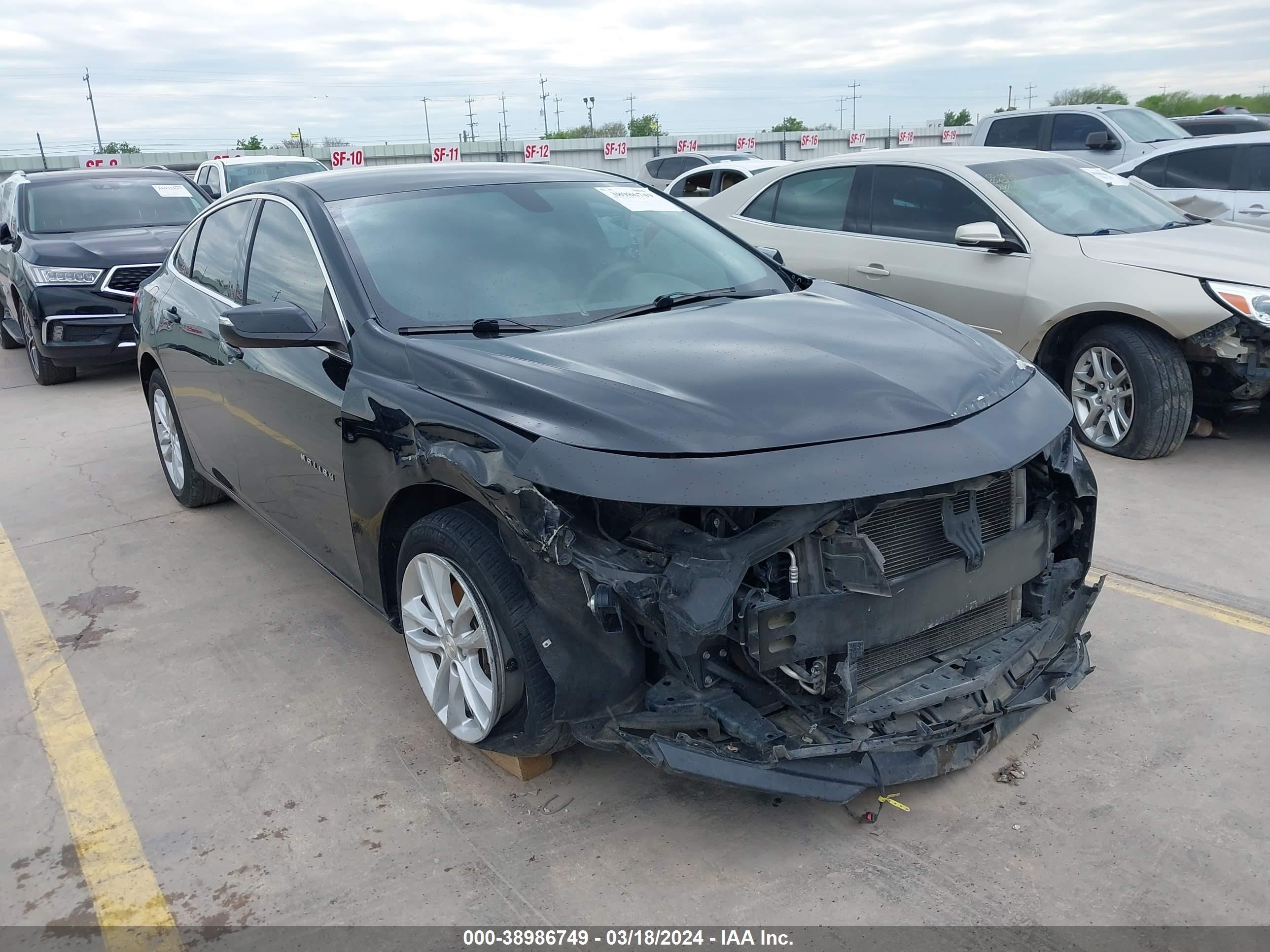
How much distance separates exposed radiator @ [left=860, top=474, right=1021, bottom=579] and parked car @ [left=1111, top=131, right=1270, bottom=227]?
8505 millimetres

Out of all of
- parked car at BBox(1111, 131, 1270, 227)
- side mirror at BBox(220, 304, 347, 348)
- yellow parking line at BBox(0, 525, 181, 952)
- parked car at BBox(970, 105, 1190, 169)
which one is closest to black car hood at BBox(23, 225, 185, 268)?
yellow parking line at BBox(0, 525, 181, 952)

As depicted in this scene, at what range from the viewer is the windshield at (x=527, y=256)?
334cm

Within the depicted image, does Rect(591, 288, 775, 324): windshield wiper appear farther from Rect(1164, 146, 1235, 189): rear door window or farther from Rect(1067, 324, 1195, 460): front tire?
Rect(1164, 146, 1235, 189): rear door window

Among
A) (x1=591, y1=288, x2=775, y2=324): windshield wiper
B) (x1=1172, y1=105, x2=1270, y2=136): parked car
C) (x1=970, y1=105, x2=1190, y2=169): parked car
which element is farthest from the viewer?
(x1=1172, y1=105, x2=1270, y2=136): parked car

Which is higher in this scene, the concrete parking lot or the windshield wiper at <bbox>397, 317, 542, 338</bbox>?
the windshield wiper at <bbox>397, 317, 542, 338</bbox>

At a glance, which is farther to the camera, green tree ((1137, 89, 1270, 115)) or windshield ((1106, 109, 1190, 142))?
green tree ((1137, 89, 1270, 115))

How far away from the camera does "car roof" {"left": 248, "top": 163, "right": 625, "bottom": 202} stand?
3793 mm

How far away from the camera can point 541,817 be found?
2.84 meters

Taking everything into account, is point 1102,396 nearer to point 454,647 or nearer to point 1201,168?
point 454,647

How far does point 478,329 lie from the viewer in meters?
3.18

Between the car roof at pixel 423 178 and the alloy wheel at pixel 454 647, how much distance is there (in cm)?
157

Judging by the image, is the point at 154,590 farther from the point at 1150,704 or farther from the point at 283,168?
the point at 283,168

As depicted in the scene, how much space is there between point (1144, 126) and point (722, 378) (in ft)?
42.6

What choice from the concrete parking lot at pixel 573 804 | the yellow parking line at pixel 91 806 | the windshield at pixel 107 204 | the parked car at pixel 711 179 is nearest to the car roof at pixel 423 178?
the concrete parking lot at pixel 573 804
